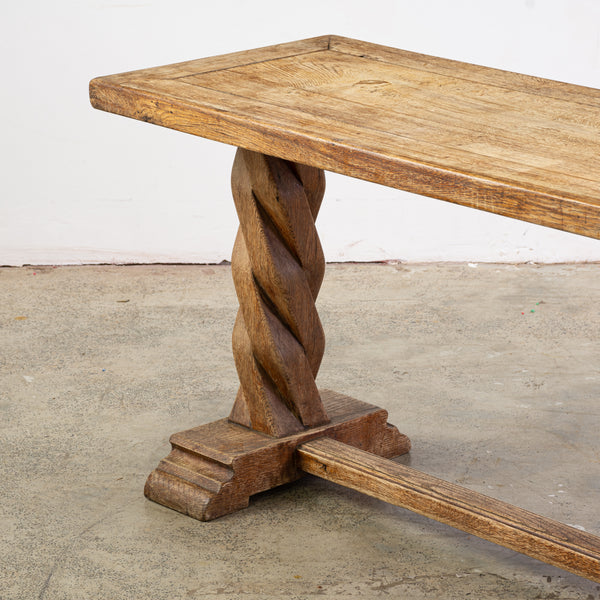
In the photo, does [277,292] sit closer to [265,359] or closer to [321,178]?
[265,359]

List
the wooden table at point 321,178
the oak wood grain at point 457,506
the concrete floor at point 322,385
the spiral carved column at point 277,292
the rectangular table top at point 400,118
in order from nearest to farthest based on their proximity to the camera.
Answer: the rectangular table top at point 400,118 < the wooden table at point 321,178 < the oak wood grain at point 457,506 < the concrete floor at point 322,385 < the spiral carved column at point 277,292

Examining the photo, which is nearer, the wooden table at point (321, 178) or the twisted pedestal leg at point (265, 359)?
the wooden table at point (321, 178)

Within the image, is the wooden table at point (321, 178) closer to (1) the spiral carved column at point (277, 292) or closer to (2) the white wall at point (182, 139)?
(1) the spiral carved column at point (277, 292)

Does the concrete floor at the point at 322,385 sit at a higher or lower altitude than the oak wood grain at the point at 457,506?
lower

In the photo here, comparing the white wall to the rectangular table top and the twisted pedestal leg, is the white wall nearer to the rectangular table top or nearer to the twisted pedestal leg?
the rectangular table top

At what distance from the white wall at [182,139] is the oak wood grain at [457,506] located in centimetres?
215

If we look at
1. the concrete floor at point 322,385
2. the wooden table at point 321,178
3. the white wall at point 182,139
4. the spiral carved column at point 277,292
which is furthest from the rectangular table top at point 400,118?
the white wall at point 182,139

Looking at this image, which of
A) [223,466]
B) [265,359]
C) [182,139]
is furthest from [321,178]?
[182,139]

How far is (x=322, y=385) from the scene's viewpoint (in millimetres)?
3387

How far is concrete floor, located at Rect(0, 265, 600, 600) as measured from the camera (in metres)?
2.35

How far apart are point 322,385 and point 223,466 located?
33.7 inches

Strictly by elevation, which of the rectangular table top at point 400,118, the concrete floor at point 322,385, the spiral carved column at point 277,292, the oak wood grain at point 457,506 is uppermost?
the rectangular table top at point 400,118

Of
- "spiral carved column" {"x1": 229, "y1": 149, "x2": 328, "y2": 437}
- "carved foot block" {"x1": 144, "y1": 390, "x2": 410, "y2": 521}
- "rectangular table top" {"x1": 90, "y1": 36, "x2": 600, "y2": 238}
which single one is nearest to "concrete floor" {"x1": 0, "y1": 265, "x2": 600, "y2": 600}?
"carved foot block" {"x1": 144, "y1": 390, "x2": 410, "y2": 521}

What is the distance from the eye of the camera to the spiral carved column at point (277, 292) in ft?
8.30
